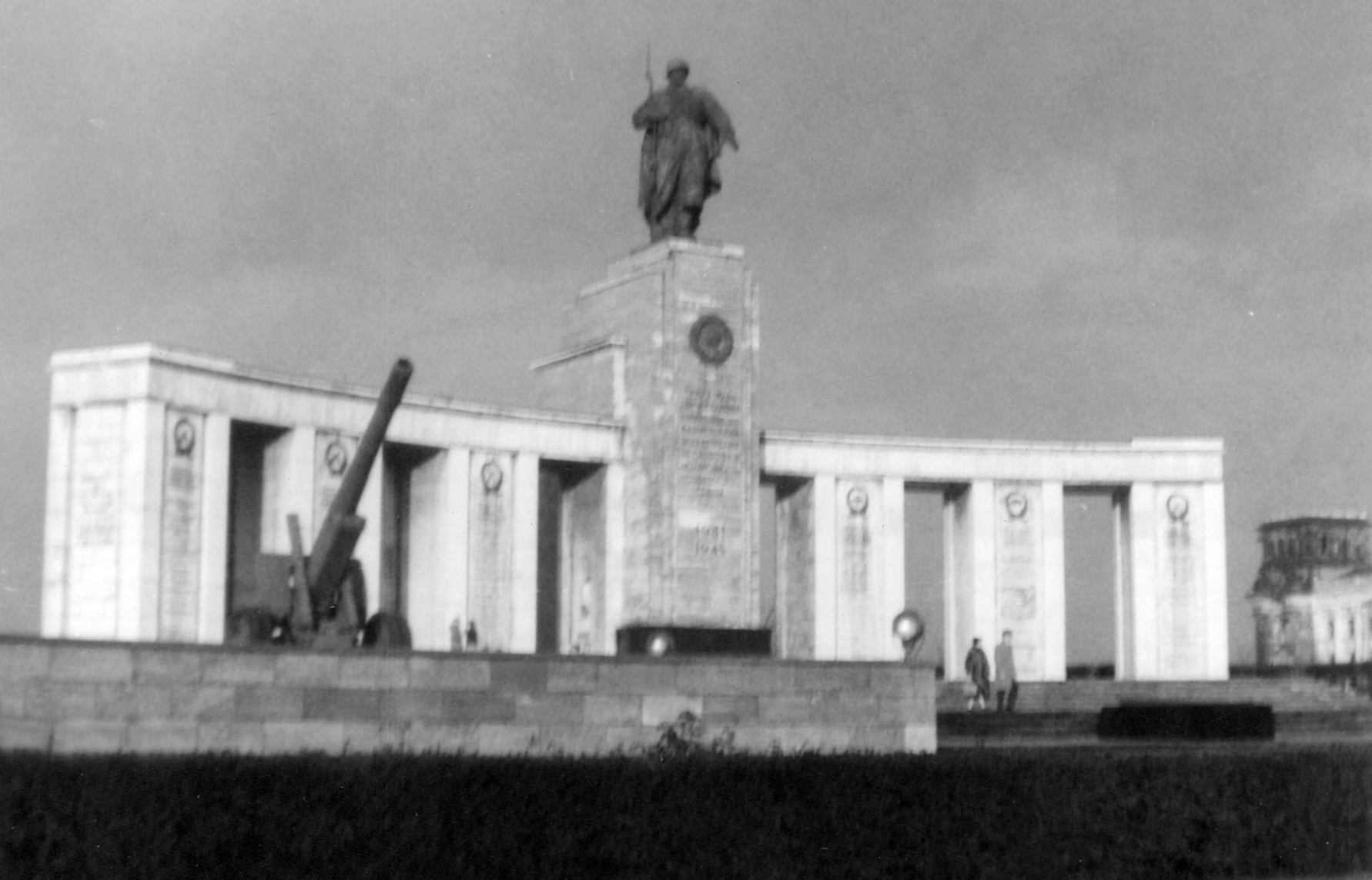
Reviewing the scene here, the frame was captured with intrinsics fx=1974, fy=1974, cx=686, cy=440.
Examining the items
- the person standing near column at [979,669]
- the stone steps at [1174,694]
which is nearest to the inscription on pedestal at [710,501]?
the stone steps at [1174,694]

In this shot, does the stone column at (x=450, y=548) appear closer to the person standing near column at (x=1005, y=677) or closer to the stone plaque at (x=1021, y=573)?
the person standing near column at (x=1005, y=677)

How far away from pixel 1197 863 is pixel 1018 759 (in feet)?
6.44

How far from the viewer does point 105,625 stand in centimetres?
3403

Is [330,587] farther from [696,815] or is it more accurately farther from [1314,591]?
[1314,591]

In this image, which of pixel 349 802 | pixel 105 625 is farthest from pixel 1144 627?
pixel 349 802

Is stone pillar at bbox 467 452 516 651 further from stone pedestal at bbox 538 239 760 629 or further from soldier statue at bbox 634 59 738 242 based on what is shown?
soldier statue at bbox 634 59 738 242

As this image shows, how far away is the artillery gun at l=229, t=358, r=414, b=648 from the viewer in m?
19.7

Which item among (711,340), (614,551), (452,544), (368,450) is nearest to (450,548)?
(452,544)

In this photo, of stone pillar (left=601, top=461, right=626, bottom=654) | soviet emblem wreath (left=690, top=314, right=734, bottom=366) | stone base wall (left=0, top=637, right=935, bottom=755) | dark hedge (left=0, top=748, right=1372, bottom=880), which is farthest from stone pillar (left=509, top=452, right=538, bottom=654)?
dark hedge (left=0, top=748, right=1372, bottom=880)

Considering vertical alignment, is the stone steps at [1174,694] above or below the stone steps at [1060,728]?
above

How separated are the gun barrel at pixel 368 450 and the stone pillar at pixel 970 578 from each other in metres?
26.9

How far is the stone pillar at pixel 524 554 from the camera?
4003 centimetres

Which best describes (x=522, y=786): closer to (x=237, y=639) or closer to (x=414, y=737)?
(x=414, y=737)

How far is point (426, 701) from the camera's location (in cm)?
1661
